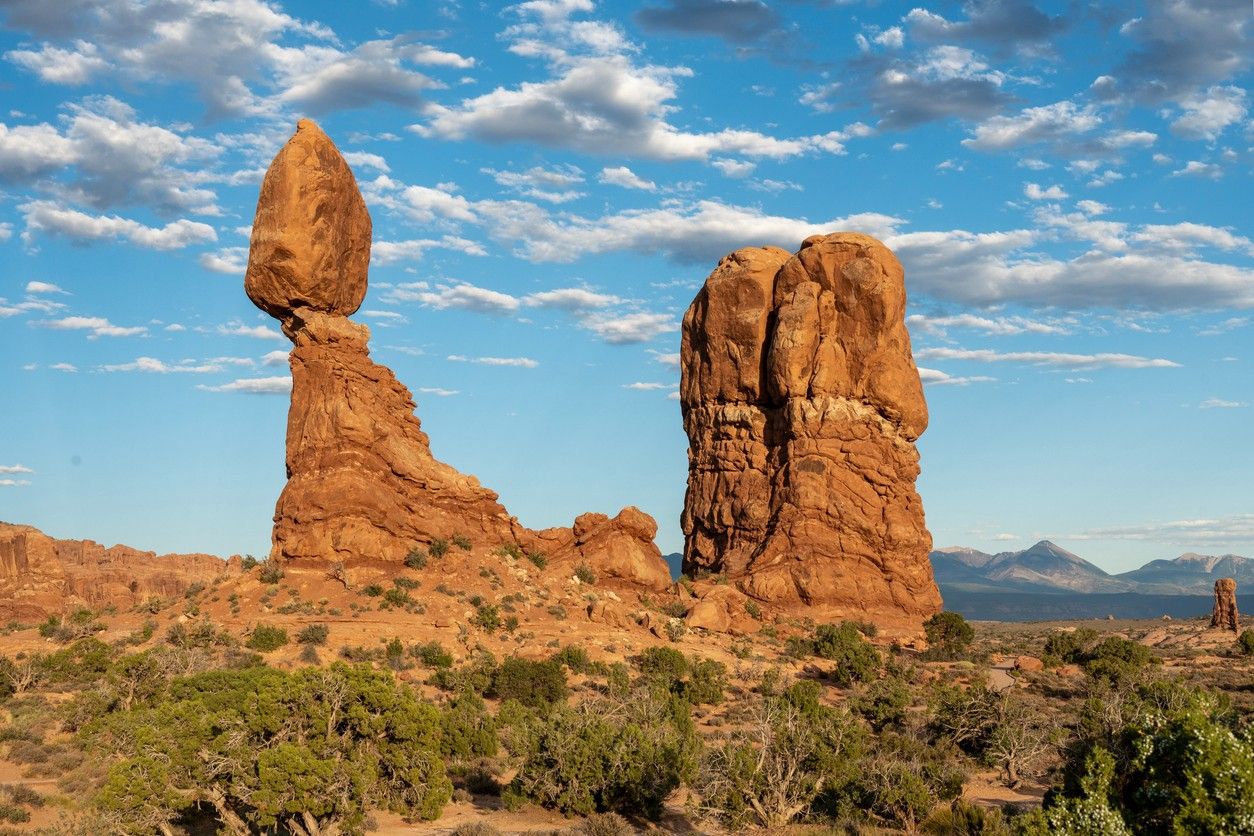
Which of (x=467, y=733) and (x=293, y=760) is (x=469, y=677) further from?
(x=293, y=760)

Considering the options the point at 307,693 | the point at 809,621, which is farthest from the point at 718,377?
the point at 307,693

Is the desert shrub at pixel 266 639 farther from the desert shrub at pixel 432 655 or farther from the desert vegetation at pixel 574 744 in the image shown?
the desert shrub at pixel 432 655

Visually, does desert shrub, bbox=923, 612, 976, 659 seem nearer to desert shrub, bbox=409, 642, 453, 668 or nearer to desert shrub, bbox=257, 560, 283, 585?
desert shrub, bbox=409, 642, 453, 668

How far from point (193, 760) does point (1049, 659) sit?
130 ft

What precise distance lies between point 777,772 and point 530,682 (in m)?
15.8

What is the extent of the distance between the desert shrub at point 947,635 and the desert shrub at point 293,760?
33050 mm

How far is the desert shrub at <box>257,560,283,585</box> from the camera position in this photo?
143 ft

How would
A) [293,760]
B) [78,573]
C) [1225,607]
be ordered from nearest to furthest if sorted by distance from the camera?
[293,760] < [1225,607] < [78,573]

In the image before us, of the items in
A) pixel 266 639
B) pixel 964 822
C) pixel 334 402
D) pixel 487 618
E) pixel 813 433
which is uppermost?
pixel 334 402

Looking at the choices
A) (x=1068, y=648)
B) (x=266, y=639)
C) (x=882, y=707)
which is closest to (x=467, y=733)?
(x=882, y=707)

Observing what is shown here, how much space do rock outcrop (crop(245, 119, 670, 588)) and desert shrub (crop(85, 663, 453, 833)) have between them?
2321 cm

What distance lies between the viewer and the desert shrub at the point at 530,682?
36062mm

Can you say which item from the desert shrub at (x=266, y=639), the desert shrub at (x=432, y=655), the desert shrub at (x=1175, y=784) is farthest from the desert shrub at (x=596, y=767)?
the desert shrub at (x=266, y=639)

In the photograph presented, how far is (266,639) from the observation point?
3853cm
